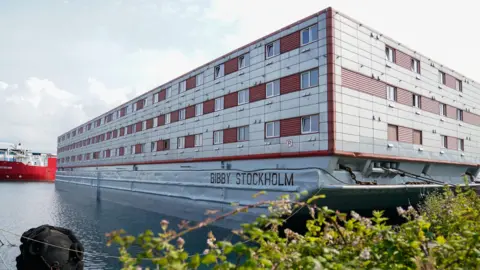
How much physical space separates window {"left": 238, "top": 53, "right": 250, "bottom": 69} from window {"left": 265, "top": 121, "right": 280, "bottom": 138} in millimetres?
4519

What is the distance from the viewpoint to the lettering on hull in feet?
51.2

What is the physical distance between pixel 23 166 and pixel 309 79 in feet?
275

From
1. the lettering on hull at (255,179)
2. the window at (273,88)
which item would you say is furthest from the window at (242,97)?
the lettering on hull at (255,179)

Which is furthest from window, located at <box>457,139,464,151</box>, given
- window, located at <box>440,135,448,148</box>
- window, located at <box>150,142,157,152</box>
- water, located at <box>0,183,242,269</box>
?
window, located at <box>150,142,157,152</box>

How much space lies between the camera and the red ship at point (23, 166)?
76375 millimetres

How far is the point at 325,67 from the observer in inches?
622

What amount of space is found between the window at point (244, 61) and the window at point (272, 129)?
14.8 feet

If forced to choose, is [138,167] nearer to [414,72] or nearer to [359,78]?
[359,78]

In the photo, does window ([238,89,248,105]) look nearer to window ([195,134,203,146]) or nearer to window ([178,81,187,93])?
window ([195,134,203,146])

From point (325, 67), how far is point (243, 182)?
724 cm

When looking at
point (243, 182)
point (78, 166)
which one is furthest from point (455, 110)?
point (78, 166)

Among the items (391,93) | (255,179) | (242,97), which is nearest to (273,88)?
(242,97)

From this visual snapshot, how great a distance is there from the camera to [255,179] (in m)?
16.8

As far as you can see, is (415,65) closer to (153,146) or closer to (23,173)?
(153,146)
